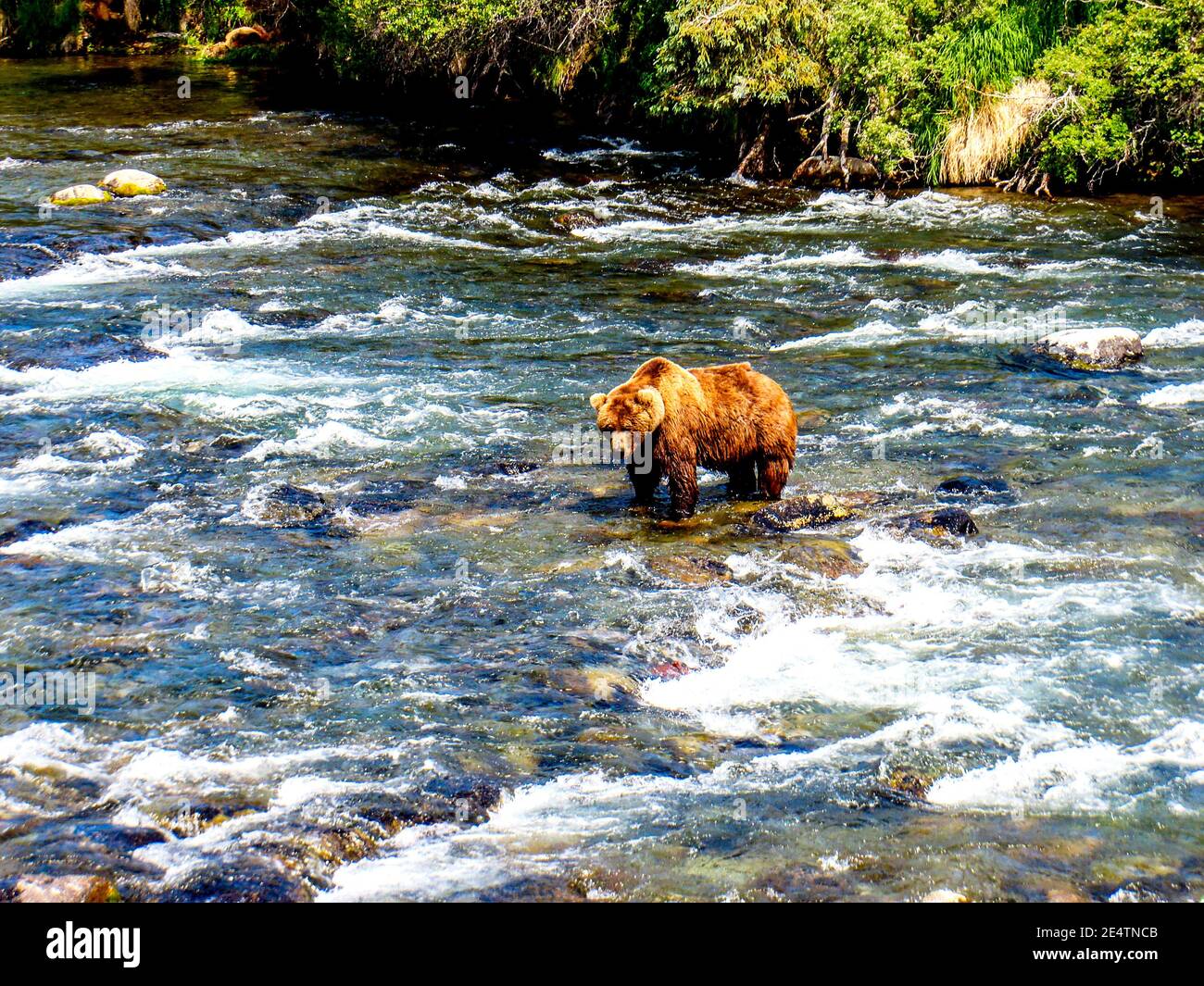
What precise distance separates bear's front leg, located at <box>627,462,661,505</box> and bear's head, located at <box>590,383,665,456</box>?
43cm

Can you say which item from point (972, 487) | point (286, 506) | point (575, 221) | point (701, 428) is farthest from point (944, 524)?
point (575, 221)

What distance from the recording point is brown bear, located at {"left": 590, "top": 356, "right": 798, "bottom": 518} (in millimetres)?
9695

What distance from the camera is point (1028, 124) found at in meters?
21.8

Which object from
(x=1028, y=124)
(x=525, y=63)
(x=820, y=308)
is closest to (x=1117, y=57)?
(x=1028, y=124)

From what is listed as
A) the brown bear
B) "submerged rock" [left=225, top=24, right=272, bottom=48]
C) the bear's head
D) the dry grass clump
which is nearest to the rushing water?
the brown bear

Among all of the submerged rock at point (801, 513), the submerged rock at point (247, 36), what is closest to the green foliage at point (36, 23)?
the submerged rock at point (247, 36)

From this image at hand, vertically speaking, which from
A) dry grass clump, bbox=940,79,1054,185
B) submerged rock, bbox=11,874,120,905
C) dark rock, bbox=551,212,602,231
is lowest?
submerged rock, bbox=11,874,120,905

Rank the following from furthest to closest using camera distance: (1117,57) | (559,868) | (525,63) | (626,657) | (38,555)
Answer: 1. (525,63)
2. (1117,57)
3. (38,555)
4. (626,657)
5. (559,868)

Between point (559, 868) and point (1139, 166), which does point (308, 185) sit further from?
point (559, 868)

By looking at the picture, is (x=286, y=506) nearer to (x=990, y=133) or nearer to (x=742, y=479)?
(x=742, y=479)

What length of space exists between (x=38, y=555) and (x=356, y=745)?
13.2 feet

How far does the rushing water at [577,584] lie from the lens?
609cm

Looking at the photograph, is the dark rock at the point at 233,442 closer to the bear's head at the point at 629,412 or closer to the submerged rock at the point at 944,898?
the bear's head at the point at 629,412

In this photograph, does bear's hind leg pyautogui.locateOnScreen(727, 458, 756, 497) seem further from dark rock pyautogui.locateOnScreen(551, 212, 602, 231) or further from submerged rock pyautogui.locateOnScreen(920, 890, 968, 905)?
dark rock pyautogui.locateOnScreen(551, 212, 602, 231)
